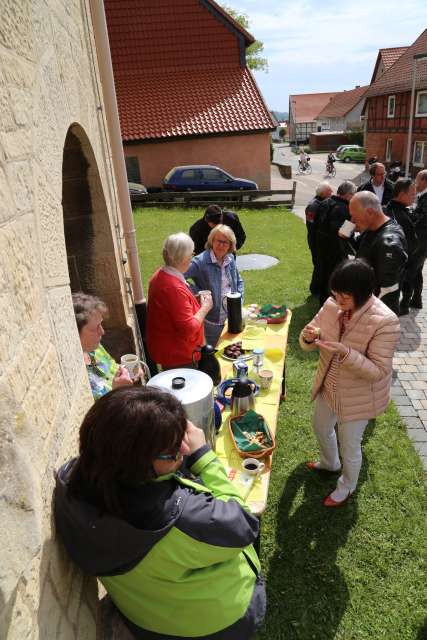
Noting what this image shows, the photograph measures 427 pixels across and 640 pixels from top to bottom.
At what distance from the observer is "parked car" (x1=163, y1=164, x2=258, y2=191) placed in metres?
16.7

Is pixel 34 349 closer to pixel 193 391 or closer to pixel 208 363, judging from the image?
pixel 193 391

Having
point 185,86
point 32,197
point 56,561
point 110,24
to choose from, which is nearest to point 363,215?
point 32,197

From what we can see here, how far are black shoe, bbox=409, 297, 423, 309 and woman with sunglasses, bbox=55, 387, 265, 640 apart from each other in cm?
598

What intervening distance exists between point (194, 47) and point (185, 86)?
162 centimetres

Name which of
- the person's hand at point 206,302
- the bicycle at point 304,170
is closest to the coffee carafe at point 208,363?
the person's hand at point 206,302

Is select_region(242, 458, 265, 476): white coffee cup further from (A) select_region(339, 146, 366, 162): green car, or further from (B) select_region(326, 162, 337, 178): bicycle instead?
(A) select_region(339, 146, 366, 162): green car

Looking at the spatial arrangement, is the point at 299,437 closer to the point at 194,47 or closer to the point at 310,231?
the point at 310,231

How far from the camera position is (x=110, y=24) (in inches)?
699

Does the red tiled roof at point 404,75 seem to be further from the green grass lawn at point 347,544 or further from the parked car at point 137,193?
the green grass lawn at point 347,544

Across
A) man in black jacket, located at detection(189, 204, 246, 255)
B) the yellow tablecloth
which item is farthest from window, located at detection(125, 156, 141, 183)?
the yellow tablecloth

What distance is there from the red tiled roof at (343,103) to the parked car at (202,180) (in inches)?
1630

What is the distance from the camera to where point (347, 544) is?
3031 millimetres

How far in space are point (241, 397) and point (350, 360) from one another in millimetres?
760

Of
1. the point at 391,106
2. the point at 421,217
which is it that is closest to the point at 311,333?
the point at 421,217
